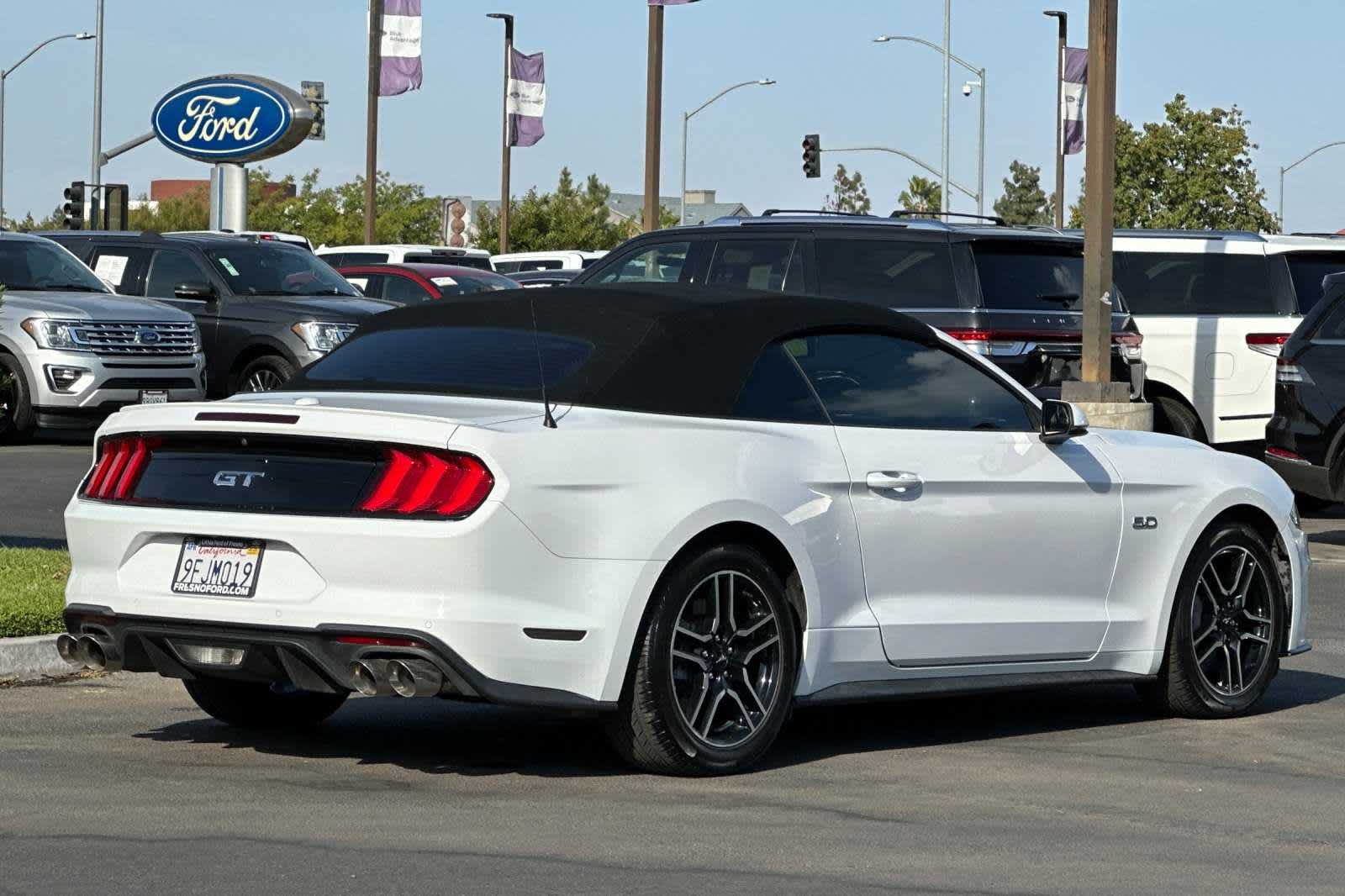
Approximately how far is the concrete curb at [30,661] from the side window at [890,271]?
8276 millimetres

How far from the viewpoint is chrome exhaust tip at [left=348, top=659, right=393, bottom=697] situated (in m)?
6.61

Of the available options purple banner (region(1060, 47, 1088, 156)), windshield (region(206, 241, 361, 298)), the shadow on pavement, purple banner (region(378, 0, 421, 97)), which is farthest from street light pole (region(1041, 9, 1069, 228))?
the shadow on pavement

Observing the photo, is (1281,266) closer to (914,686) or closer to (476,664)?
(914,686)

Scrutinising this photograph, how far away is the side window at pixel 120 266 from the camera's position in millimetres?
23906

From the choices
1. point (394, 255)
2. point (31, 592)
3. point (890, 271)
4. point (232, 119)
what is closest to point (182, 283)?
point (232, 119)

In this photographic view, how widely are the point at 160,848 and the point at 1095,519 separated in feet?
12.2

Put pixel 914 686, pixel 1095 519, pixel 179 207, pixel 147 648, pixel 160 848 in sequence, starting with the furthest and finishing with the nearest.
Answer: pixel 179 207, pixel 1095 519, pixel 914 686, pixel 147 648, pixel 160 848

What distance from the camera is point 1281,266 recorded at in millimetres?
19562

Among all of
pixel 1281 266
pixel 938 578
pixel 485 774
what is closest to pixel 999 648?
pixel 938 578

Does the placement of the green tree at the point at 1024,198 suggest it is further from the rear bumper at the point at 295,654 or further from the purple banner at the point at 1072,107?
the rear bumper at the point at 295,654

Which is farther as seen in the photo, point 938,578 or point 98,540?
point 938,578

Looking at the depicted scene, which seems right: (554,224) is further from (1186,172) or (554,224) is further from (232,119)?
(232,119)

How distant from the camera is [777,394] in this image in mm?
7535

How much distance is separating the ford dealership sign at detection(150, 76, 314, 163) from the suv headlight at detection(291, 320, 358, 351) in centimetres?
782
